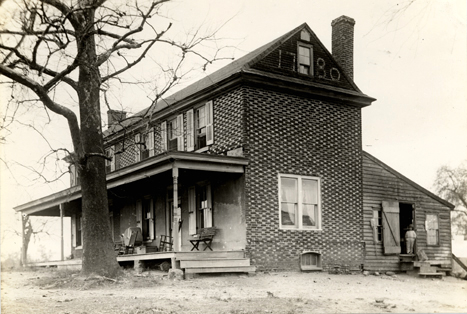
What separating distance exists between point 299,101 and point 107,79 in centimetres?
718

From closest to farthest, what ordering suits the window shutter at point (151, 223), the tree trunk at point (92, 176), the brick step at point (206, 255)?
the tree trunk at point (92, 176), the brick step at point (206, 255), the window shutter at point (151, 223)

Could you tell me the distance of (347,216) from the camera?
20.0 m

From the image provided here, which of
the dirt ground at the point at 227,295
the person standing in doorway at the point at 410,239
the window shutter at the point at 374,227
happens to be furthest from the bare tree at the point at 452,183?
the dirt ground at the point at 227,295

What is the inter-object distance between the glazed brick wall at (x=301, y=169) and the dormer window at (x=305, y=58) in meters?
1.26

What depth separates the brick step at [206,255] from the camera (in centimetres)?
1532

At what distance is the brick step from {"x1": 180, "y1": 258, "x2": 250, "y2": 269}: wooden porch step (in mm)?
204

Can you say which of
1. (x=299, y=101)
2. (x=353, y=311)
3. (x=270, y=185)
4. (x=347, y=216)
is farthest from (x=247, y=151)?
(x=353, y=311)

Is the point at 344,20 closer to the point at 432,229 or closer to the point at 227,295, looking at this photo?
the point at 432,229

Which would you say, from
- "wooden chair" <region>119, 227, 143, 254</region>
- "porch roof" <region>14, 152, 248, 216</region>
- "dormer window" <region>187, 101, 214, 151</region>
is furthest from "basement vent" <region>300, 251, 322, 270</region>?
"wooden chair" <region>119, 227, 143, 254</region>

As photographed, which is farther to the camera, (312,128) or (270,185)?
(312,128)

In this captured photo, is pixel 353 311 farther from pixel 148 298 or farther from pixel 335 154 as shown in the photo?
pixel 335 154

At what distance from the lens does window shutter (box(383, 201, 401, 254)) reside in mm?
20984

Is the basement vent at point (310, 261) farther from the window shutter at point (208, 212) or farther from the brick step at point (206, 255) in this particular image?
the window shutter at point (208, 212)

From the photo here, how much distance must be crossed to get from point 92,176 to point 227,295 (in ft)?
16.8
